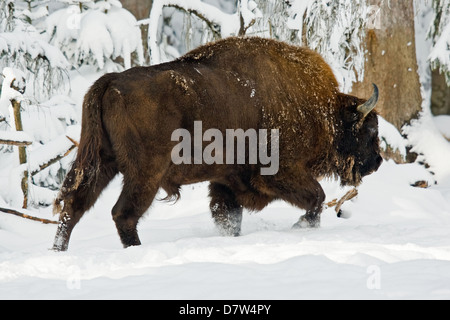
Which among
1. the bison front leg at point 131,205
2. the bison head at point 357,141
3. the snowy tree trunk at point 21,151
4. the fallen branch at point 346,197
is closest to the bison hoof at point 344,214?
the fallen branch at point 346,197

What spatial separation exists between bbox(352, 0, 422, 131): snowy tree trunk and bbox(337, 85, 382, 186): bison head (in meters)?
3.18

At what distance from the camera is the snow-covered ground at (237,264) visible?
11.6 ft

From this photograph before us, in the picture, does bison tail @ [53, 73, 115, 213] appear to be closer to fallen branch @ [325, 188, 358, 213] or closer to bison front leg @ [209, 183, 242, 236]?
bison front leg @ [209, 183, 242, 236]

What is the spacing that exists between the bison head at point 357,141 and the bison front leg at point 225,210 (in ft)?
4.04

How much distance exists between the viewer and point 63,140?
8.10 meters

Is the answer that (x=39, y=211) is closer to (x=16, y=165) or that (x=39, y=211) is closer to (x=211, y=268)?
(x=16, y=165)

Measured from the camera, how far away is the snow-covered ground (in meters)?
3.53

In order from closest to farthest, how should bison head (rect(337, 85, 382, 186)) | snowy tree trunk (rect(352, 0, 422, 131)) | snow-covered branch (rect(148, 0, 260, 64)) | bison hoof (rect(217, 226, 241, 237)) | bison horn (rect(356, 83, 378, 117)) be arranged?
bison hoof (rect(217, 226, 241, 237)), bison horn (rect(356, 83, 378, 117)), bison head (rect(337, 85, 382, 186)), snow-covered branch (rect(148, 0, 260, 64)), snowy tree trunk (rect(352, 0, 422, 131))

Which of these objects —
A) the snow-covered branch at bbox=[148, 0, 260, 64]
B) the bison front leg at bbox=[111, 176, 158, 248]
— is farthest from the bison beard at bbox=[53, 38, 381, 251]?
the snow-covered branch at bbox=[148, 0, 260, 64]

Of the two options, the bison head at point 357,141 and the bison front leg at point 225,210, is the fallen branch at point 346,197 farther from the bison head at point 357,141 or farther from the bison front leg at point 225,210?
the bison front leg at point 225,210

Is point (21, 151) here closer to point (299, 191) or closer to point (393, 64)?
point (299, 191)

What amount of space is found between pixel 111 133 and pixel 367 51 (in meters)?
5.89

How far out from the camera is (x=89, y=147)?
5.14 metres

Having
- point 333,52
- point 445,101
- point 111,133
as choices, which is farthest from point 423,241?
point 445,101
